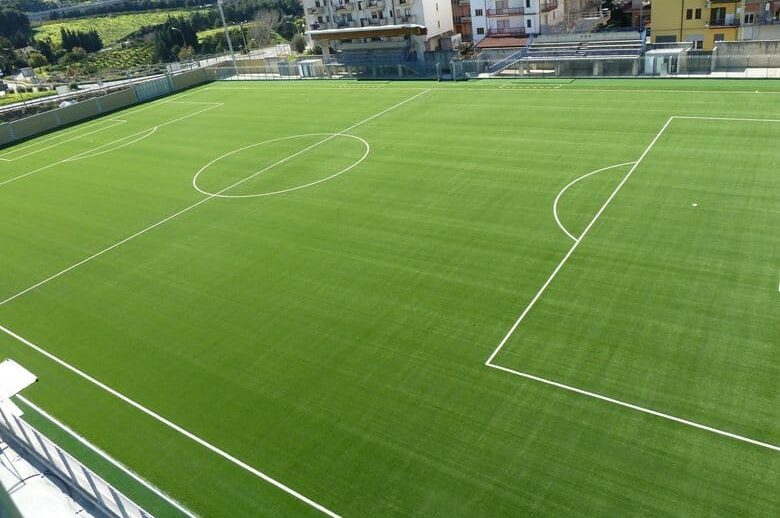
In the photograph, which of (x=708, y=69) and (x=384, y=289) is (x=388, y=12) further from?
(x=384, y=289)

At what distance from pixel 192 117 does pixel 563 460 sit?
4053cm

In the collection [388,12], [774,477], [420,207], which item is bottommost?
[774,477]

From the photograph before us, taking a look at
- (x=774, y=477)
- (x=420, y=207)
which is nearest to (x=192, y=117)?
(x=420, y=207)

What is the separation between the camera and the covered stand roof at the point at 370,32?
195 feet

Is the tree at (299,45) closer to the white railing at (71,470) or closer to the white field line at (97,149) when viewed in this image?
the white field line at (97,149)

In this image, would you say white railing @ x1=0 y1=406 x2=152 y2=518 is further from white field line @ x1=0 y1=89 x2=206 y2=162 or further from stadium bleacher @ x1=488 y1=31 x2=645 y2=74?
stadium bleacher @ x1=488 y1=31 x2=645 y2=74

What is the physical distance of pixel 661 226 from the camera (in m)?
21.4

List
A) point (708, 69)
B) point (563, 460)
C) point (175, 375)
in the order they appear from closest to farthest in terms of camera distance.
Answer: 1. point (563, 460)
2. point (175, 375)
3. point (708, 69)

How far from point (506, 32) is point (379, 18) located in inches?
522

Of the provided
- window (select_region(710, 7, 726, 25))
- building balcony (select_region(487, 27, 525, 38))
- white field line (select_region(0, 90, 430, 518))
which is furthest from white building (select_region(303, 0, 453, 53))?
white field line (select_region(0, 90, 430, 518))

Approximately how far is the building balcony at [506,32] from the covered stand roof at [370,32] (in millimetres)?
6980

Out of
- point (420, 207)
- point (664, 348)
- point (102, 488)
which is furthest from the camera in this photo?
point (420, 207)

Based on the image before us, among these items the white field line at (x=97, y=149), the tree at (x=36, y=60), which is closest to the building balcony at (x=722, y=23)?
the white field line at (x=97, y=149)

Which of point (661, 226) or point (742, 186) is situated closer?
point (661, 226)
